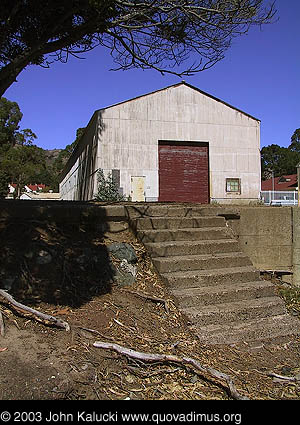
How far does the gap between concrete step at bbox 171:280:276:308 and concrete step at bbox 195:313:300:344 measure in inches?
12.9

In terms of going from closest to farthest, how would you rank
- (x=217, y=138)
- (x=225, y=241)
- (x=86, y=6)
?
(x=86, y=6) < (x=225, y=241) < (x=217, y=138)

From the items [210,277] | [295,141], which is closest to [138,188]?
[210,277]

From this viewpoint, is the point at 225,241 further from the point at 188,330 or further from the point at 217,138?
the point at 217,138

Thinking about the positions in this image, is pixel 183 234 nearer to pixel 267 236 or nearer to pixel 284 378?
pixel 267 236

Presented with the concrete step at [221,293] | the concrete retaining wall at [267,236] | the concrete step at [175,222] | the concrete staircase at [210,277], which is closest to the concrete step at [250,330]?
the concrete staircase at [210,277]

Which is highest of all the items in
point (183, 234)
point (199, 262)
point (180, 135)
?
point (180, 135)

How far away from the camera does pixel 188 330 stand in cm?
378

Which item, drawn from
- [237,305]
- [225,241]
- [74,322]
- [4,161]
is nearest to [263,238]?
[225,241]

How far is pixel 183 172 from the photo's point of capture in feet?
56.9

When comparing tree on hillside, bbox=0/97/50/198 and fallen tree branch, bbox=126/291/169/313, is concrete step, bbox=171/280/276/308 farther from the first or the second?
tree on hillside, bbox=0/97/50/198

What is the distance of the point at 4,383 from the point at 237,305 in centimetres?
269

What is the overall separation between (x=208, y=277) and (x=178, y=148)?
530 inches

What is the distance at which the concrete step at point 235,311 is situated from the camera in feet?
13.0
